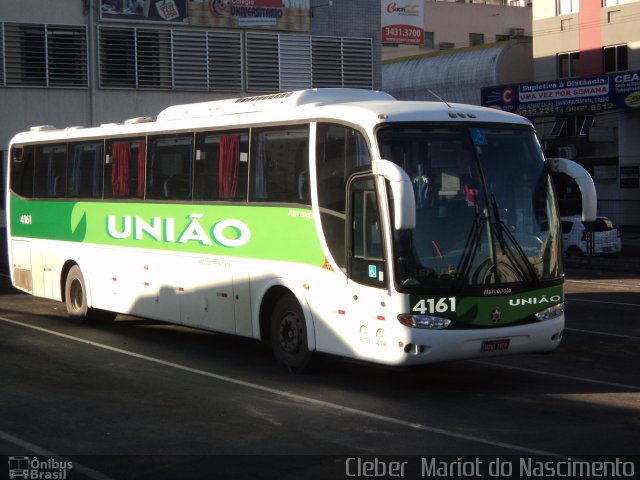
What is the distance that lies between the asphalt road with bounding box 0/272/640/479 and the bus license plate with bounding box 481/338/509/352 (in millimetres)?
492

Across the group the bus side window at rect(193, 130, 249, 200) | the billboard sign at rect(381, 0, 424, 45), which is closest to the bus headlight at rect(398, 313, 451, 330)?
the bus side window at rect(193, 130, 249, 200)

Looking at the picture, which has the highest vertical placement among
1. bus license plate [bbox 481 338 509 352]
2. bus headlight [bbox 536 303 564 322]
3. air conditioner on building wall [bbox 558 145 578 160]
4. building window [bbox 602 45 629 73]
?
building window [bbox 602 45 629 73]

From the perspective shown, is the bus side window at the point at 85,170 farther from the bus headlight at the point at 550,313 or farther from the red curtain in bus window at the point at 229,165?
the bus headlight at the point at 550,313

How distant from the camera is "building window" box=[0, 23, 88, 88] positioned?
3078 cm

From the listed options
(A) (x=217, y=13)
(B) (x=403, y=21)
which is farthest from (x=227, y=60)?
(B) (x=403, y=21)

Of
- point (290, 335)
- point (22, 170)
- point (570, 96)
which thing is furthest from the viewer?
point (570, 96)

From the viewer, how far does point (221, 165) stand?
1392 cm

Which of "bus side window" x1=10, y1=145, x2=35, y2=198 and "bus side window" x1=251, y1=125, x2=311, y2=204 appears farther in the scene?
"bus side window" x1=10, y1=145, x2=35, y2=198

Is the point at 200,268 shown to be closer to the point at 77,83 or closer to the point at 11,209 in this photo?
the point at 11,209

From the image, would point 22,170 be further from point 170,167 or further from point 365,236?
point 365,236

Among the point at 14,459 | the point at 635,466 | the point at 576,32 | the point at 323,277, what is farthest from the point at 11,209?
the point at 576,32

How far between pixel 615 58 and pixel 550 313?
37098 mm

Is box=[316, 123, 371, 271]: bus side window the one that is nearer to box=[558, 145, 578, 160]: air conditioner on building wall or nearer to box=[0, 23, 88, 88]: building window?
box=[0, 23, 88, 88]: building window

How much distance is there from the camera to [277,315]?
42.2 ft
